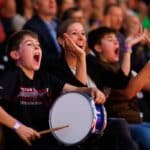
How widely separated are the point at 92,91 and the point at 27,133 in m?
0.56

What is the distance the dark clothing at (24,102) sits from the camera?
406 centimetres

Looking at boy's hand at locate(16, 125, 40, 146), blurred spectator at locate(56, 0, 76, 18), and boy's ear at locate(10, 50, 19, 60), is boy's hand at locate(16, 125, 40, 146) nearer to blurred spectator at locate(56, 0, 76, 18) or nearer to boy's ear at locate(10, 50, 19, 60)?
boy's ear at locate(10, 50, 19, 60)

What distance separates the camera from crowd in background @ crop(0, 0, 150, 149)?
551 centimetres

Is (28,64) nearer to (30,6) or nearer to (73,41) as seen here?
(73,41)

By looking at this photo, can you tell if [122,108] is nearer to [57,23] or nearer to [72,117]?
[72,117]

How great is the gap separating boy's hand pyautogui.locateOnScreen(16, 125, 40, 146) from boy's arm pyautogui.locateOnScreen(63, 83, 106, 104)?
486 millimetres

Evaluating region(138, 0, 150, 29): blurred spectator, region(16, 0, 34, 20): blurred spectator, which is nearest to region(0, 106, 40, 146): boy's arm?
region(16, 0, 34, 20): blurred spectator

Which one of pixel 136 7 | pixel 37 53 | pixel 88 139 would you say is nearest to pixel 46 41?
pixel 37 53

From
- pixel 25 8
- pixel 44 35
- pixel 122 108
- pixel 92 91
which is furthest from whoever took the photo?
pixel 25 8

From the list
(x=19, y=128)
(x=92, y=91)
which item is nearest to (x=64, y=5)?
(x=92, y=91)

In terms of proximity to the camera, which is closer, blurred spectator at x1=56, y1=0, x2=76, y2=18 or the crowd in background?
the crowd in background

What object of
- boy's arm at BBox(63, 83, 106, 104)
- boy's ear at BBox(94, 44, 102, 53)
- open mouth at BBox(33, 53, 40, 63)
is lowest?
boy's ear at BBox(94, 44, 102, 53)

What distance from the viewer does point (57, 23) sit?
256 inches

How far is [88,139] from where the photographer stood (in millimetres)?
4090
